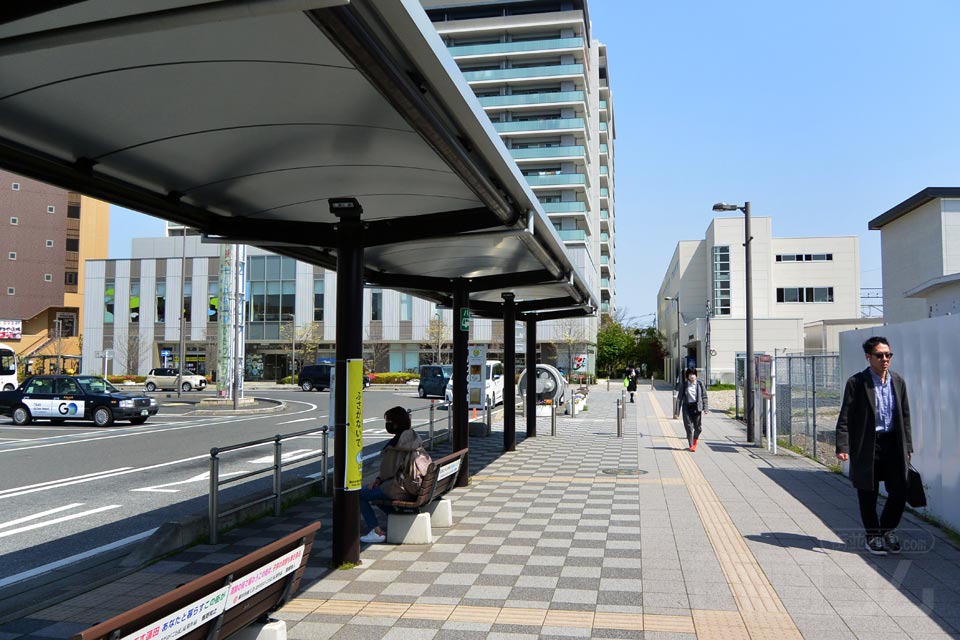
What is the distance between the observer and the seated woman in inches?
286

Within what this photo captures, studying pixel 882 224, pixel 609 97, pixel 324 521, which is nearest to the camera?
pixel 324 521

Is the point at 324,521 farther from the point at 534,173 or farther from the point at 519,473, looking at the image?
the point at 534,173

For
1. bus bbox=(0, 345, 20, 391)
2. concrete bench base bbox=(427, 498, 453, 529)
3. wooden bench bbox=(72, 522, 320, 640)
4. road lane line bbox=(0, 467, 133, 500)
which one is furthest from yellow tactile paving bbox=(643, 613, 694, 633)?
bus bbox=(0, 345, 20, 391)

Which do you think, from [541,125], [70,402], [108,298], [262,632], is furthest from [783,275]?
[262,632]

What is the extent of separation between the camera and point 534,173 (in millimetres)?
69875

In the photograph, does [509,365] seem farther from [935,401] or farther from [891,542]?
[891,542]

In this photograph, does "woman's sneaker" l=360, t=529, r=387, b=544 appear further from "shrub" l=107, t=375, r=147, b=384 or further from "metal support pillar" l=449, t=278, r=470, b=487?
"shrub" l=107, t=375, r=147, b=384

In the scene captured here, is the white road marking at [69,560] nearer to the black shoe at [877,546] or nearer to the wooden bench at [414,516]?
the wooden bench at [414,516]

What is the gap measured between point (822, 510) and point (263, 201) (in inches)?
279

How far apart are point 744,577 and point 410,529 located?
3049 millimetres

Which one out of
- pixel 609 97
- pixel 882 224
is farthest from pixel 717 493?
pixel 609 97

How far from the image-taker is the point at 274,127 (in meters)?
4.86

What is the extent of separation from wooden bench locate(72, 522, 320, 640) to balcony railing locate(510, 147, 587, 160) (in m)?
65.7

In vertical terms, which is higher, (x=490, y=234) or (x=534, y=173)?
(x=534, y=173)
